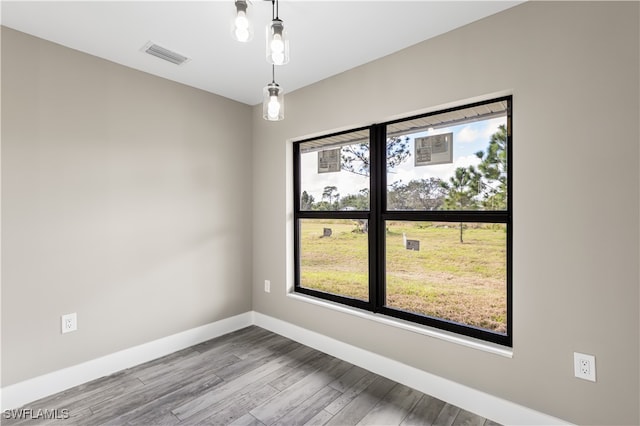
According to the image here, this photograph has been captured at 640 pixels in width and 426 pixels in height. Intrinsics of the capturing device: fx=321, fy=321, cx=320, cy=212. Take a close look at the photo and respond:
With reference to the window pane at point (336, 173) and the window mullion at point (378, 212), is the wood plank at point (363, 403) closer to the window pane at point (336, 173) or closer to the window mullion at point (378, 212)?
the window mullion at point (378, 212)

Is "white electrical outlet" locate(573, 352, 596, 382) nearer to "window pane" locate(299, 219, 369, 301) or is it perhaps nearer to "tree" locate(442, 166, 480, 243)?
"tree" locate(442, 166, 480, 243)

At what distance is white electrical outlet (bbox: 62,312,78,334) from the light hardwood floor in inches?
16.1

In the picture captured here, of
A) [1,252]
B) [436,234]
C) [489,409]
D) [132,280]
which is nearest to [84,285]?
[132,280]

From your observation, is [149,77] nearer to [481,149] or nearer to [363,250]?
[363,250]

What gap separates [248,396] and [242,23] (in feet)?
7.25

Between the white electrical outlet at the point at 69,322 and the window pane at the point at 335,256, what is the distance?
1.81 m

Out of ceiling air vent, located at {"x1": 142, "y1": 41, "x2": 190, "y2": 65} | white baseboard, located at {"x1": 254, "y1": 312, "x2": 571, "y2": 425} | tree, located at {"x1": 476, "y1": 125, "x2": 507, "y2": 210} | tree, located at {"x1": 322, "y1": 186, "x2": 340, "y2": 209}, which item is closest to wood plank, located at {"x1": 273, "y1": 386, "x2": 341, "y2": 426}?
white baseboard, located at {"x1": 254, "y1": 312, "x2": 571, "y2": 425}

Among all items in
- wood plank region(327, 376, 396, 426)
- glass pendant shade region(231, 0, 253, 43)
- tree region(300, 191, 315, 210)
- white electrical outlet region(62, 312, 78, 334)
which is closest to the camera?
glass pendant shade region(231, 0, 253, 43)

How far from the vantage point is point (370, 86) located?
2.51 m

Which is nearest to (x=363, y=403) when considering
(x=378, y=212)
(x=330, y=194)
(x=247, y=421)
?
(x=247, y=421)

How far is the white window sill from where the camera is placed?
76.3 inches

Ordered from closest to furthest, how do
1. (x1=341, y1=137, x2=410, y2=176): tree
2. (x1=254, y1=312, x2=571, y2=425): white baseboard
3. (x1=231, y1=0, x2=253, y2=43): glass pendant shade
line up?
(x1=231, y1=0, x2=253, y2=43): glass pendant shade → (x1=254, y1=312, x2=571, y2=425): white baseboard → (x1=341, y1=137, x2=410, y2=176): tree

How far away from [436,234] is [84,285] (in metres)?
2.58

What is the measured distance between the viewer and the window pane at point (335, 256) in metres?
2.75
